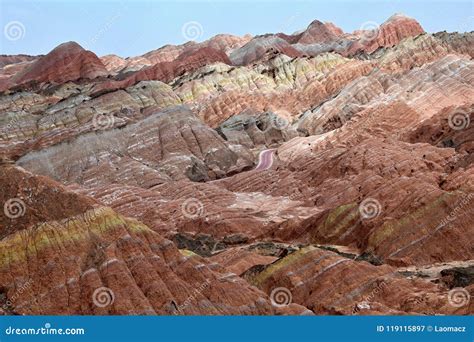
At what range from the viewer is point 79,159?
122 meters

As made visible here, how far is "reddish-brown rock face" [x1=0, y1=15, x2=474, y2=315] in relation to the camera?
40812 mm

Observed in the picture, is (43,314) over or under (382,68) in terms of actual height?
under

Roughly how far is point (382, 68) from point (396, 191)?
364 feet

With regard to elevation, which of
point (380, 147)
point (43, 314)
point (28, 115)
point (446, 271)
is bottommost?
point (446, 271)

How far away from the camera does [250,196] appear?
101500 mm

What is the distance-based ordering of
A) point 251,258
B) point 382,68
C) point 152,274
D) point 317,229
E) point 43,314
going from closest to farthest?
point 43,314 < point 152,274 < point 251,258 < point 317,229 < point 382,68

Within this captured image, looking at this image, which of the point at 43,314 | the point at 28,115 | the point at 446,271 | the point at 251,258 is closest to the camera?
the point at 43,314

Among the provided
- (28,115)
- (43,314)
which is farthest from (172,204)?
(28,115)

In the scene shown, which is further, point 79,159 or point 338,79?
point 338,79

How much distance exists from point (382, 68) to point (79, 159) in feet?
298

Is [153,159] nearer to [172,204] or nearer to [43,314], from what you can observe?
[172,204]

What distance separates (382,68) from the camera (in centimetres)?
17788

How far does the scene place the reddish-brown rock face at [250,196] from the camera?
40.8m

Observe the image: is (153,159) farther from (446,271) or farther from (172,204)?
(446,271)
